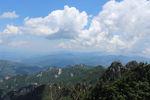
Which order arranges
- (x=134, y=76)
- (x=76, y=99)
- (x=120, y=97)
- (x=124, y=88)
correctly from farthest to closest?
(x=76, y=99) → (x=134, y=76) → (x=124, y=88) → (x=120, y=97)

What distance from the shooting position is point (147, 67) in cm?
15025

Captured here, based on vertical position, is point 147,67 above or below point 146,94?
above

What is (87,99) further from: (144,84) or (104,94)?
(144,84)

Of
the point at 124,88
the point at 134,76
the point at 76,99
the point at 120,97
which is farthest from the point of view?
the point at 76,99

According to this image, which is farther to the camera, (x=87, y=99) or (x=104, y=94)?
(x=87, y=99)

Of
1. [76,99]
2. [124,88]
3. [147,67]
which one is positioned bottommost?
[76,99]

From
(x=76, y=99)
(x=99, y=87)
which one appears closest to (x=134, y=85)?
(x=99, y=87)

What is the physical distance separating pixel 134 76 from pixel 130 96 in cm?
2073

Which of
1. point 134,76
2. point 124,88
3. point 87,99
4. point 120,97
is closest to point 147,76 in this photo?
point 134,76

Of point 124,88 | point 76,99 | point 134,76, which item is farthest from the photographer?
point 76,99

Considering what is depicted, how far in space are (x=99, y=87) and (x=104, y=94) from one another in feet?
48.4

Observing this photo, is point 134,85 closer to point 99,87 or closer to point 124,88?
point 124,88

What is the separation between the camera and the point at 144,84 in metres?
132

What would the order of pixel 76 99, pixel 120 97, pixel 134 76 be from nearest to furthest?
1. pixel 120 97
2. pixel 134 76
3. pixel 76 99
